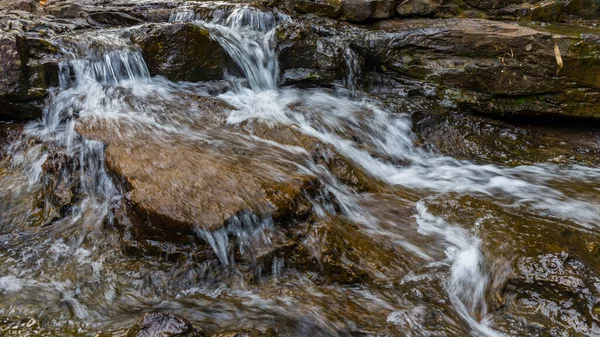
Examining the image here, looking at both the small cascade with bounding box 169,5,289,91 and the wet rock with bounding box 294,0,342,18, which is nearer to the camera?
the small cascade with bounding box 169,5,289,91

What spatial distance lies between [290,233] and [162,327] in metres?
1.55

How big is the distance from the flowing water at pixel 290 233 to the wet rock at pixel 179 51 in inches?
19.7

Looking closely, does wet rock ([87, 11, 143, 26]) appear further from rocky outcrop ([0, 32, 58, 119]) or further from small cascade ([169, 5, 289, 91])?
rocky outcrop ([0, 32, 58, 119])

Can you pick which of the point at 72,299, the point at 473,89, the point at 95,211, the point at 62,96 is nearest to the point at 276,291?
the point at 72,299

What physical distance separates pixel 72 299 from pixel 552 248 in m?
4.18

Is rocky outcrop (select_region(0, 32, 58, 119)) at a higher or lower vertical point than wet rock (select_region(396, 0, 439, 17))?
lower

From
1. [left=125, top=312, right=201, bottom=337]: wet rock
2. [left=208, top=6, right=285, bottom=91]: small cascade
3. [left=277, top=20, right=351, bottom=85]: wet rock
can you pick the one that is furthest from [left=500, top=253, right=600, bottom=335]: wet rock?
[left=208, top=6, right=285, bottom=91]: small cascade

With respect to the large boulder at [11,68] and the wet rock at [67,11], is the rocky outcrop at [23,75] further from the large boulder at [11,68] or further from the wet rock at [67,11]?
the wet rock at [67,11]

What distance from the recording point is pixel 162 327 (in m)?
2.64

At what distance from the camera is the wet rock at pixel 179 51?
689 cm

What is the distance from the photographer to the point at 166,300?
3.47m

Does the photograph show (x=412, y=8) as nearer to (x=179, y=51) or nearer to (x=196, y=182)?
(x=179, y=51)

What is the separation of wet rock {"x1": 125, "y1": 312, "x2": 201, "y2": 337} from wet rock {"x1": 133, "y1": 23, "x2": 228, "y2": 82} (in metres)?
5.19

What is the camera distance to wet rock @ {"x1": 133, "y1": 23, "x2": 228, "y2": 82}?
22.6ft
